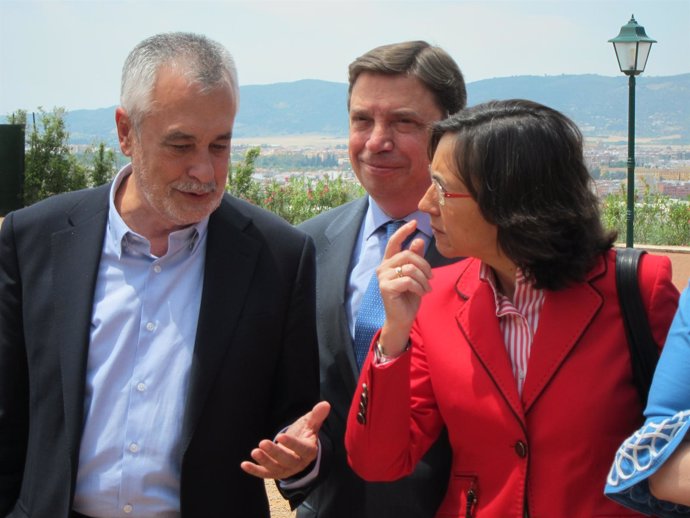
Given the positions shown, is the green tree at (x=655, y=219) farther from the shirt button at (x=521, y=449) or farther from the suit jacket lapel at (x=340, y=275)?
the shirt button at (x=521, y=449)

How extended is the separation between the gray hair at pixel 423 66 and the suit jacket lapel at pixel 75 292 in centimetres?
109

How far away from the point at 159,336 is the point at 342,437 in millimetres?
797

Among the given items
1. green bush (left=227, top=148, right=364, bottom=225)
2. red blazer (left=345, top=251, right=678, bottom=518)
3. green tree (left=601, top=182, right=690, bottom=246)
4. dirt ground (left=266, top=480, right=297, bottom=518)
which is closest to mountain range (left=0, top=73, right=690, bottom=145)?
green tree (left=601, top=182, right=690, bottom=246)

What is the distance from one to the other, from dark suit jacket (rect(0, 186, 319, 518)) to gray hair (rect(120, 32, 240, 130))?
1.20 ft

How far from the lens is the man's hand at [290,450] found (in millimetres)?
2467

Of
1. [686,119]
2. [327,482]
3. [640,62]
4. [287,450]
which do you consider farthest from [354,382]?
[686,119]

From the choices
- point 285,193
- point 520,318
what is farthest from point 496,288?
point 285,193

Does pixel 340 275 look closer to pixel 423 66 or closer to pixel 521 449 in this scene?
pixel 423 66

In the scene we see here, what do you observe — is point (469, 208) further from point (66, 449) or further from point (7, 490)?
point (7, 490)

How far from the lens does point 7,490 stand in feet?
8.98

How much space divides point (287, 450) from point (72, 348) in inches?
26.8

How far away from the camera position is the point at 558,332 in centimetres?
239

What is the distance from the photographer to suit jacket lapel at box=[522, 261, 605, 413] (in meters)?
2.36

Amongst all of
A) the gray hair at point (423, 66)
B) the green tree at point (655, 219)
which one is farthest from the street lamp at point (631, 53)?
the gray hair at point (423, 66)
